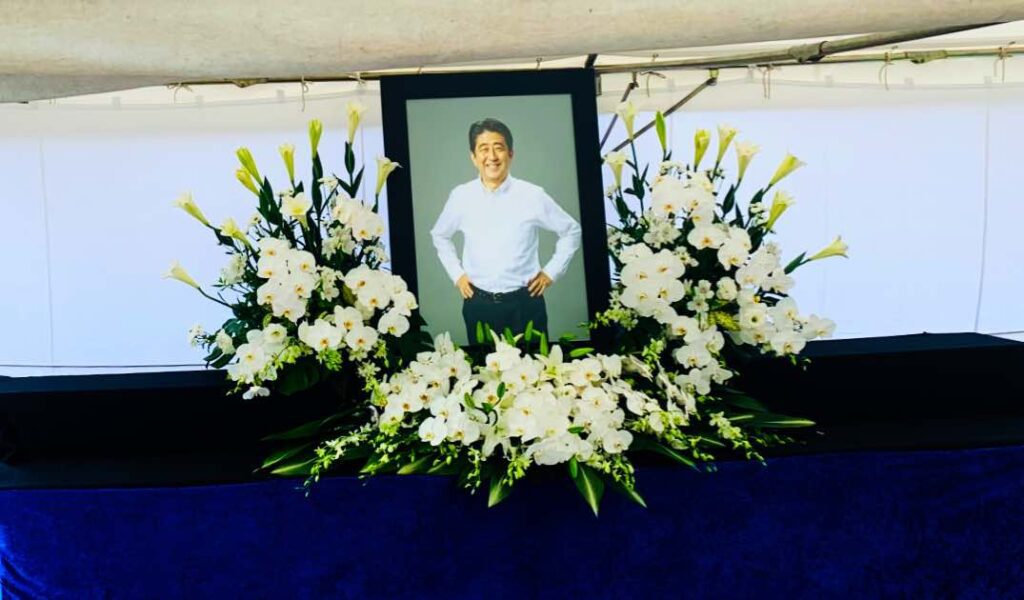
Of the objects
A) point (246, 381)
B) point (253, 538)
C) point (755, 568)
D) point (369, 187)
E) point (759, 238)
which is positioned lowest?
point (755, 568)

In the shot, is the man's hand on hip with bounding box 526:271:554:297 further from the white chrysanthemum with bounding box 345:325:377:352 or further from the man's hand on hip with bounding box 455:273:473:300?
the white chrysanthemum with bounding box 345:325:377:352

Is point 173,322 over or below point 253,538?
over

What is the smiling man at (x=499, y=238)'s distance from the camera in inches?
54.0

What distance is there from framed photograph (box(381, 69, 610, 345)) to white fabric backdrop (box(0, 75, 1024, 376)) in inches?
75.2

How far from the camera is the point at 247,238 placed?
127 centimetres

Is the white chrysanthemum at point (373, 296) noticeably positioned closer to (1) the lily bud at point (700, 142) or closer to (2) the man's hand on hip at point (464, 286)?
(2) the man's hand on hip at point (464, 286)

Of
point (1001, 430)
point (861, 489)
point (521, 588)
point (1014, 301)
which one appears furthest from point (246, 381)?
point (1014, 301)

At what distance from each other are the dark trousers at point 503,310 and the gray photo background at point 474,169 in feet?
0.05

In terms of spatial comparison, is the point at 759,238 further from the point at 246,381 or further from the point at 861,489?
the point at 246,381

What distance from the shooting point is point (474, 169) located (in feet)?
4.52

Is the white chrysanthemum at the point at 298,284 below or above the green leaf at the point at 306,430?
above

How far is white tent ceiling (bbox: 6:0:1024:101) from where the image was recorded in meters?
0.83

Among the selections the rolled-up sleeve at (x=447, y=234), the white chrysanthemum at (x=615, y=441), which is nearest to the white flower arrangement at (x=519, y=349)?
the white chrysanthemum at (x=615, y=441)

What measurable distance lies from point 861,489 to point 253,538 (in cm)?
95
